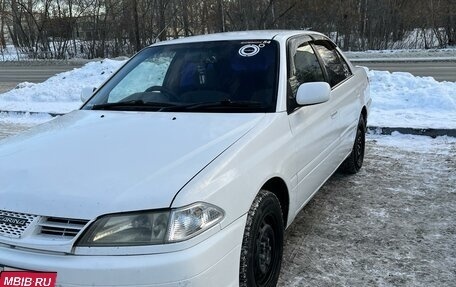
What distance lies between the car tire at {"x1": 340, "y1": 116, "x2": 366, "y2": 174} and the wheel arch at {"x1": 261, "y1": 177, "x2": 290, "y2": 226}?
90.0 inches

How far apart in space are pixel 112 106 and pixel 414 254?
8.40ft

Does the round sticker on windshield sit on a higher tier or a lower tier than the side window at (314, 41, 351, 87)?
higher

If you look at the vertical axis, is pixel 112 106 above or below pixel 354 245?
above

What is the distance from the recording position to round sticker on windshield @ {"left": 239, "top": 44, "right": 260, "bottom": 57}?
3.87 metres

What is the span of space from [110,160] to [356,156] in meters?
3.66

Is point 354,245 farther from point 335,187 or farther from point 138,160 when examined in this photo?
point 138,160

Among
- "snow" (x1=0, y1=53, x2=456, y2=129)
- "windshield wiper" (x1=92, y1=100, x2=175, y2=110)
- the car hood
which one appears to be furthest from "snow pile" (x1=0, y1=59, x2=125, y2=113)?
the car hood

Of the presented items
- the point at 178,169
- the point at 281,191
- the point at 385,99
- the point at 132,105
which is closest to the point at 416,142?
the point at 385,99

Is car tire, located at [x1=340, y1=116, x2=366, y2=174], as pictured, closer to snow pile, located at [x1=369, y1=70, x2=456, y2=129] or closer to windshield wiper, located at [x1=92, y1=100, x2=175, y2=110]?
snow pile, located at [x1=369, y1=70, x2=456, y2=129]

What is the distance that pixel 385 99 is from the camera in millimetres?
9047

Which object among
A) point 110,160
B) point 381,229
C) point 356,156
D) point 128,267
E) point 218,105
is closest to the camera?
point 128,267

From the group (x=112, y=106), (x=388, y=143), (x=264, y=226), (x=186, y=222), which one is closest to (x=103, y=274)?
(x=186, y=222)

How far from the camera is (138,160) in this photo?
2.69 m

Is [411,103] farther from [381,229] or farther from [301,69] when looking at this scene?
[301,69]
